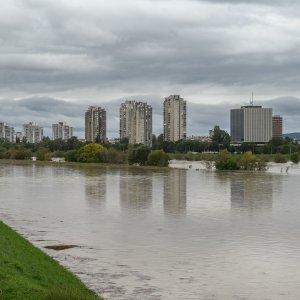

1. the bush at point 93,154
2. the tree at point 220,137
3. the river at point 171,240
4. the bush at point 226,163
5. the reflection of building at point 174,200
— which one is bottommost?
the river at point 171,240

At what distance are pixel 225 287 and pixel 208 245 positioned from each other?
4.73m

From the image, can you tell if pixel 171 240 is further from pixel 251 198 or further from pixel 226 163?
pixel 226 163

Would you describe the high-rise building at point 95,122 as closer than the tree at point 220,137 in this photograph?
No

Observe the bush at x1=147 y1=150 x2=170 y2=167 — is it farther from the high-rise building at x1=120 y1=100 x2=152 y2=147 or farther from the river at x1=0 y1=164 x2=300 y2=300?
the high-rise building at x1=120 y1=100 x2=152 y2=147

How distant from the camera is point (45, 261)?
12.8 meters

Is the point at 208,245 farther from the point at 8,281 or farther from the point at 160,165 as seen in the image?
the point at 160,165

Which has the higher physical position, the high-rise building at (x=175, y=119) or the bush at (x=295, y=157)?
the high-rise building at (x=175, y=119)

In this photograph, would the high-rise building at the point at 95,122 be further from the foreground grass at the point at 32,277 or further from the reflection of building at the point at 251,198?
the foreground grass at the point at 32,277

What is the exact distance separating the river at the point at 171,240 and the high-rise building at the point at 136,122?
131957mm

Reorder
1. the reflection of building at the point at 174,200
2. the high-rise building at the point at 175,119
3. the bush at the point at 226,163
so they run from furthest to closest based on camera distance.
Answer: the high-rise building at the point at 175,119, the bush at the point at 226,163, the reflection of building at the point at 174,200

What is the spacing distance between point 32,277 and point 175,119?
156592 millimetres

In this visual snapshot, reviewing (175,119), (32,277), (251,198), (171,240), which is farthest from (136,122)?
(32,277)

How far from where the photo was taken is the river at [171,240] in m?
11.6

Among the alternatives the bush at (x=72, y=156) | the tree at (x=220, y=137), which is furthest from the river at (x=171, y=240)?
the tree at (x=220, y=137)
